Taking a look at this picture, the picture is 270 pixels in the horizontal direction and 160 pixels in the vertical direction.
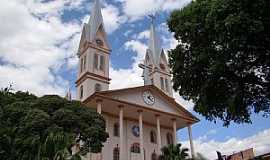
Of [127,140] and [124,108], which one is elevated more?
[124,108]

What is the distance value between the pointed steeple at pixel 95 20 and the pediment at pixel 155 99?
38.3 feet

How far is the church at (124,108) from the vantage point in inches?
1211

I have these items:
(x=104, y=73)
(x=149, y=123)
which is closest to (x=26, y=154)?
(x=149, y=123)

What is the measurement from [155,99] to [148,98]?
0.92m

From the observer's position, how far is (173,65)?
14.1 m

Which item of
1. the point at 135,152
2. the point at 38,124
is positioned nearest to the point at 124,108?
the point at 135,152

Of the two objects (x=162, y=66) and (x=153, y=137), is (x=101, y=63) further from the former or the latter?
(x=162, y=66)

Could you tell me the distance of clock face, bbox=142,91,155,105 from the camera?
3334 centimetres

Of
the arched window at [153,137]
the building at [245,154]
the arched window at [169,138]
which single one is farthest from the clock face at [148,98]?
the building at [245,154]

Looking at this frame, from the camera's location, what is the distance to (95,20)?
146 feet

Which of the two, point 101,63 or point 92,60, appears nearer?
point 92,60

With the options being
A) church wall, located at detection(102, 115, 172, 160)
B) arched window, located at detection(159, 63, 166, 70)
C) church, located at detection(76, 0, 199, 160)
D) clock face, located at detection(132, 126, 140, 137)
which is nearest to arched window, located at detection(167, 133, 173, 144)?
church, located at detection(76, 0, 199, 160)

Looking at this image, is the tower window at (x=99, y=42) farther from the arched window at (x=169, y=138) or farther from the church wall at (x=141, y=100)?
the arched window at (x=169, y=138)

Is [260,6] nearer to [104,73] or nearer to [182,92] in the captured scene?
[182,92]
